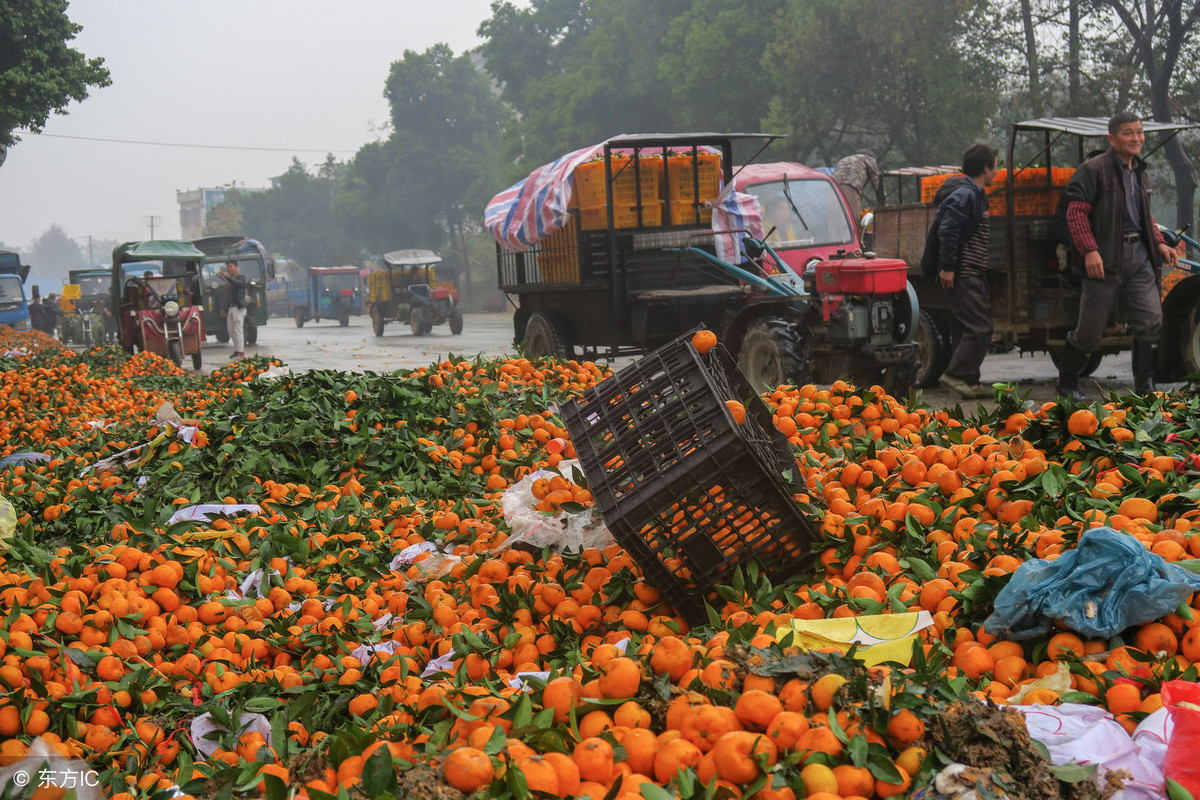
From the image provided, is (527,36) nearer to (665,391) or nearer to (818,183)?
(818,183)

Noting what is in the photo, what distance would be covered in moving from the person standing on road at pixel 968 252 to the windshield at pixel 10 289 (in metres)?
34.2

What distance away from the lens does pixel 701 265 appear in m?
11.2

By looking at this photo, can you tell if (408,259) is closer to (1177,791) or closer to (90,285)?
(90,285)

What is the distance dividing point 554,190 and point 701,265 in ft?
6.08

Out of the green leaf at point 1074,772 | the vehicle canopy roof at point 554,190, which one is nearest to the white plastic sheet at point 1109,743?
the green leaf at point 1074,772

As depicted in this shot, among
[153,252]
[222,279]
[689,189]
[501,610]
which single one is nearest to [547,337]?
[689,189]

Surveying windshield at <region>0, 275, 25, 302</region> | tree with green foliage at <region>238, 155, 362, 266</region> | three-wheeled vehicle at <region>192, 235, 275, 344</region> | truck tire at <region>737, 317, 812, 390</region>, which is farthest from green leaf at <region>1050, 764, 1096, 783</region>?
tree with green foliage at <region>238, 155, 362, 266</region>

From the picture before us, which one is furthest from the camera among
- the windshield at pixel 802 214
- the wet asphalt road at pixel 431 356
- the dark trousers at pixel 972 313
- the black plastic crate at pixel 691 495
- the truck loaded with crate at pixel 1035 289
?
the windshield at pixel 802 214

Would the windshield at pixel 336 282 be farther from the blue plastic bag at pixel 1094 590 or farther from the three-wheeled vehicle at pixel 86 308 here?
the blue plastic bag at pixel 1094 590

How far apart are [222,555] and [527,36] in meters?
48.6

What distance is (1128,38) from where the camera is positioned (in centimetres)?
2450

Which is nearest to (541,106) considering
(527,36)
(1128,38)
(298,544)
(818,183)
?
(527,36)

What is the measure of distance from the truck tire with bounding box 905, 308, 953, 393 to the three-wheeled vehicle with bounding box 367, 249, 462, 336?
21772 millimetres

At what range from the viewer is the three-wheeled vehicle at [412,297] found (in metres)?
31.3
